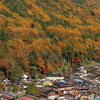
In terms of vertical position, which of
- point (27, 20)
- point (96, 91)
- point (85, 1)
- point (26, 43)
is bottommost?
point (96, 91)

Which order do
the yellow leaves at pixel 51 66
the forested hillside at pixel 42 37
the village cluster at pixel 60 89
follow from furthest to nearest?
the yellow leaves at pixel 51 66 < the forested hillside at pixel 42 37 < the village cluster at pixel 60 89

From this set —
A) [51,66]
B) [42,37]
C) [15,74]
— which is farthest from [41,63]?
[42,37]

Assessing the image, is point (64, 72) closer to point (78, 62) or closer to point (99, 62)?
point (78, 62)

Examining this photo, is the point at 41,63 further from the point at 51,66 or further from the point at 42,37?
the point at 42,37

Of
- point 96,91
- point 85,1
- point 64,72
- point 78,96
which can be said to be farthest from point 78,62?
point 85,1

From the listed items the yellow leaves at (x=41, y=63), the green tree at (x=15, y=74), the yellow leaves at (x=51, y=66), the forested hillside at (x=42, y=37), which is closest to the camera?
the green tree at (x=15, y=74)

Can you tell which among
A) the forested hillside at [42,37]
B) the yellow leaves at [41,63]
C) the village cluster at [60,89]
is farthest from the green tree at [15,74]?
the yellow leaves at [41,63]

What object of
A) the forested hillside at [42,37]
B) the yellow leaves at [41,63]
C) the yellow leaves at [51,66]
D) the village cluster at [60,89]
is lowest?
the village cluster at [60,89]

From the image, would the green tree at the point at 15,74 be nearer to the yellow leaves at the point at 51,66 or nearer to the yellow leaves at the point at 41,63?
the yellow leaves at the point at 41,63

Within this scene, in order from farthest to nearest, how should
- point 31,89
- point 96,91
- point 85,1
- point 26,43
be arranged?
1. point 85,1
2. point 26,43
3. point 96,91
4. point 31,89
